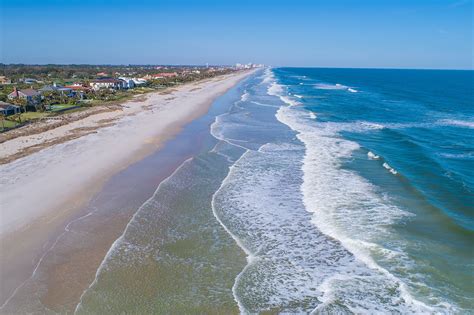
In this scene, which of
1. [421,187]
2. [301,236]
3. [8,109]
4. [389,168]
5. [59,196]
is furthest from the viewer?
[8,109]

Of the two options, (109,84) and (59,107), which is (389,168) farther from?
(109,84)

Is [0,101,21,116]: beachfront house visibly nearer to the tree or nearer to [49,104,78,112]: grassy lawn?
the tree

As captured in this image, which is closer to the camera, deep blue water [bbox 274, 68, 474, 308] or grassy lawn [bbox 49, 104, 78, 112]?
deep blue water [bbox 274, 68, 474, 308]

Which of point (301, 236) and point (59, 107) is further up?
point (59, 107)

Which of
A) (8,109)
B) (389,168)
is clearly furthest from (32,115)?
(389,168)

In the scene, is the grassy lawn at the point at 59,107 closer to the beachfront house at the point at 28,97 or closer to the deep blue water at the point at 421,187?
the beachfront house at the point at 28,97

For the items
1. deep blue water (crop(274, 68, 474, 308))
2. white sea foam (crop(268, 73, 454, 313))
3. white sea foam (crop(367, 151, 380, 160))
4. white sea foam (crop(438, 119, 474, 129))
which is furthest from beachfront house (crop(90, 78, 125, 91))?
white sea foam (crop(367, 151, 380, 160))

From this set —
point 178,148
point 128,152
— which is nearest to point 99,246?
point 128,152
